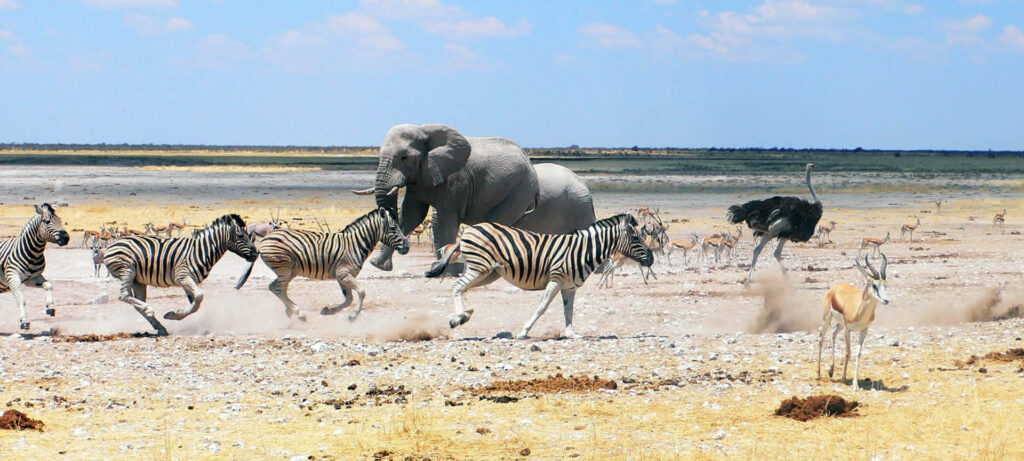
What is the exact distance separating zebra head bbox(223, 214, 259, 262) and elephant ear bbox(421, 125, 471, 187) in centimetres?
478

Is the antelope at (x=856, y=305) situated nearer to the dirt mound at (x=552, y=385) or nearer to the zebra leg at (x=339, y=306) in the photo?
the dirt mound at (x=552, y=385)

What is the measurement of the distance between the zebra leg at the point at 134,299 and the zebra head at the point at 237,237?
4.09 ft

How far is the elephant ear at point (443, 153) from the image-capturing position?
65.3ft

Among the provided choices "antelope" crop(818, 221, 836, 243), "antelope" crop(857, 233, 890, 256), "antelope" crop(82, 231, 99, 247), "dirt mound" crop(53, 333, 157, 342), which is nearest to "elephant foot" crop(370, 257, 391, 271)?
"dirt mound" crop(53, 333, 157, 342)

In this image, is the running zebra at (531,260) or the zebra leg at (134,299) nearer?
the running zebra at (531,260)

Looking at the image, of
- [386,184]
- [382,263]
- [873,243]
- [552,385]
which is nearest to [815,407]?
[552,385]

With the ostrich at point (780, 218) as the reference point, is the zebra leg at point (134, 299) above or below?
below

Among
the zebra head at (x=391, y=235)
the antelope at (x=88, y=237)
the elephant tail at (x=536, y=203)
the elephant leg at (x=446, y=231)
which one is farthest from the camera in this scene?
the antelope at (x=88, y=237)

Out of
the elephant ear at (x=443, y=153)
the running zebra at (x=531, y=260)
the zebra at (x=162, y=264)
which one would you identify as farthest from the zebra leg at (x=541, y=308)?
the elephant ear at (x=443, y=153)

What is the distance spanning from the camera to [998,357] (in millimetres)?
12039

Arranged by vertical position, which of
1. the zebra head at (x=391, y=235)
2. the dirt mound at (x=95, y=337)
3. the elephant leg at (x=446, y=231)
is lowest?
the dirt mound at (x=95, y=337)

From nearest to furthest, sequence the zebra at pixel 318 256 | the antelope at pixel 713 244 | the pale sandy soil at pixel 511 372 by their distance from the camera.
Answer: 1. the pale sandy soil at pixel 511 372
2. the zebra at pixel 318 256
3. the antelope at pixel 713 244

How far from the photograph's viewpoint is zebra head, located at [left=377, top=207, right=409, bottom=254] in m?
16.0

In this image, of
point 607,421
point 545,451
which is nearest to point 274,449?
point 545,451
